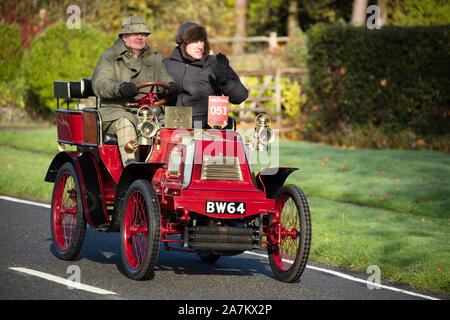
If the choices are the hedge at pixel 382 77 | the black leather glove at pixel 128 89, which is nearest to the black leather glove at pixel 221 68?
the black leather glove at pixel 128 89

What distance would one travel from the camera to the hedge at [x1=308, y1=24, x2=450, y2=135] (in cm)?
1880

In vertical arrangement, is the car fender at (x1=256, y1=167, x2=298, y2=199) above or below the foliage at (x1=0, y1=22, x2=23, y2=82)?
below

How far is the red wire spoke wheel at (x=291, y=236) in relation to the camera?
272 inches

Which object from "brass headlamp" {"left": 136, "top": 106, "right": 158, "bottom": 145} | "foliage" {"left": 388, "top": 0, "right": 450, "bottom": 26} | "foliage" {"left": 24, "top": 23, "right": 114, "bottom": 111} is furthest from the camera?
"foliage" {"left": 388, "top": 0, "right": 450, "bottom": 26}

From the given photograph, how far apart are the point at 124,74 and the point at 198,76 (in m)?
0.81

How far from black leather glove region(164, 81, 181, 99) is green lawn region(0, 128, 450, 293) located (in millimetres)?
2495

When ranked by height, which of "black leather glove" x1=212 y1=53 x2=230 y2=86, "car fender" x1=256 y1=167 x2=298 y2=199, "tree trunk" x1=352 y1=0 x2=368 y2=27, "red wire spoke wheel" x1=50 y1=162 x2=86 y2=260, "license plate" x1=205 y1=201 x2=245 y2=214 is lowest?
"red wire spoke wheel" x1=50 y1=162 x2=86 y2=260

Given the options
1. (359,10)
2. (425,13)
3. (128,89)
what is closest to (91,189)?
(128,89)

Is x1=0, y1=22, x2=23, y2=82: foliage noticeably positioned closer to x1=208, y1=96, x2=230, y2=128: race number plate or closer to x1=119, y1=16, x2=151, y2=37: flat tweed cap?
x1=119, y1=16, x2=151, y2=37: flat tweed cap

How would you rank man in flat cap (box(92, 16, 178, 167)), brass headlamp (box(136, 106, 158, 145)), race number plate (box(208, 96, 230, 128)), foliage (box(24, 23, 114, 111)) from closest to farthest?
brass headlamp (box(136, 106, 158, 145)) < race number plate (box(208, 96, 230, 128)) < man in flat cap (box(92, 16, 178, 167)) < foliage (box(24, 23, 114, 111))

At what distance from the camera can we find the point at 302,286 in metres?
7.25

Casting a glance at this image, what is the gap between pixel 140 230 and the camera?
6.96 m

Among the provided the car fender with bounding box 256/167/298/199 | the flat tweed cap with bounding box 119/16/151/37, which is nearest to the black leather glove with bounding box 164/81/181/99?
the flat tweed cap with bounding box 119/16/151/37
